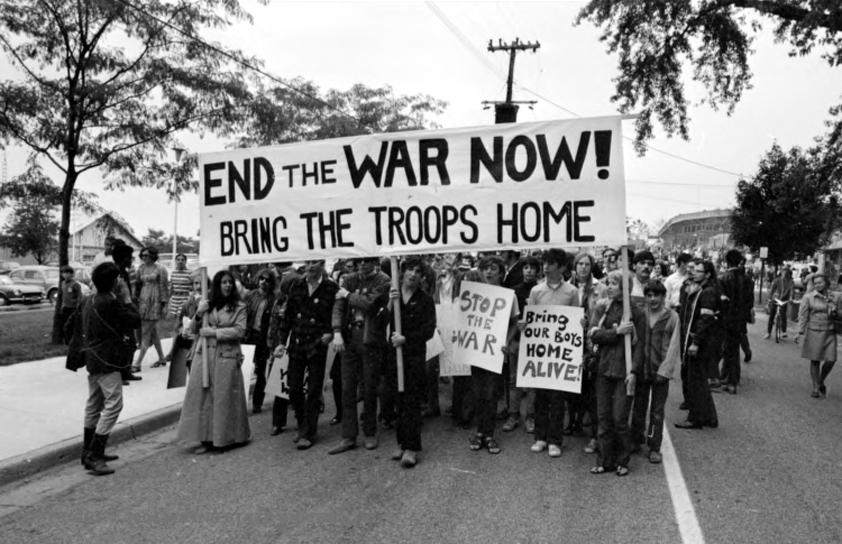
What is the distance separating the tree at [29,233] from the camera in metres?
49.8

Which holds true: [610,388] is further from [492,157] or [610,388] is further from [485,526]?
[492,157]

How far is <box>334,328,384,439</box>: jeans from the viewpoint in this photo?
20.0 feet

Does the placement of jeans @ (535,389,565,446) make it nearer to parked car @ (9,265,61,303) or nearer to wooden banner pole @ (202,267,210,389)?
wooden banner pole @ (202,267,210,389)

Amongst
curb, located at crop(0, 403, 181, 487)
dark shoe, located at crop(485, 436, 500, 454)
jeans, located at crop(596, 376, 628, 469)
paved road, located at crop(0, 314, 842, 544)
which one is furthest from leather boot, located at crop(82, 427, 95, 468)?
jeans, located at crop(596, 376, 628, 469)

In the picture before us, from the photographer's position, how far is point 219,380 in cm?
615

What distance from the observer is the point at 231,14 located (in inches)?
436

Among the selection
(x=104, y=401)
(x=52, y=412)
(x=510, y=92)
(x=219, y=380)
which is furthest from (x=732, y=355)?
(x=510, y=92)

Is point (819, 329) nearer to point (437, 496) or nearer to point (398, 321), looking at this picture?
point (398, 321)

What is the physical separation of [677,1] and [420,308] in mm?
10818

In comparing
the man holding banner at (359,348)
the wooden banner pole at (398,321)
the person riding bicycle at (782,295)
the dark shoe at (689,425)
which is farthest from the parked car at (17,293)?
the person riding bicycle at (782,295)

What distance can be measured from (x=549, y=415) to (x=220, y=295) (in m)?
3.44

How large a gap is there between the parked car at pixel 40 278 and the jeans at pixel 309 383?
25.5 meters

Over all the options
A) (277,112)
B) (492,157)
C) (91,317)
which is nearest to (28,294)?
(277,112)

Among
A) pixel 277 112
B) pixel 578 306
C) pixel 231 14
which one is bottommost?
pixel 578 306
